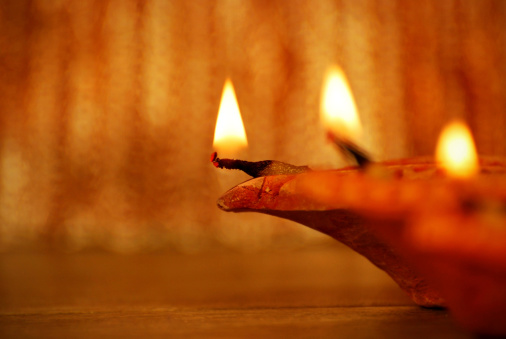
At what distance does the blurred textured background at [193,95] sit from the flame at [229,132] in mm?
1134

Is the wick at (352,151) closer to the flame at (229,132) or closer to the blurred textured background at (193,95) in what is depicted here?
the flame at (229,132)

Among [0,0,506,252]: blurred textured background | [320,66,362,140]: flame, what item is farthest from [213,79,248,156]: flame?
[0,0,506,252]: blurred textured background

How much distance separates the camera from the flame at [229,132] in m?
0.33

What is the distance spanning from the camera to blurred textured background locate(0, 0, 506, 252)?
1.48m

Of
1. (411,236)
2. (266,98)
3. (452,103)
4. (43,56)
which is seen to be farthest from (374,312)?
(43,56)

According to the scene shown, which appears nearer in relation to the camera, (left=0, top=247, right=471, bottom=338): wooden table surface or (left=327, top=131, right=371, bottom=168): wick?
(left=327, top=131, right=371, bottom=168): wick

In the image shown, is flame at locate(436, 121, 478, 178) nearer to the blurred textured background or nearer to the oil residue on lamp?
the oil residue on lamp

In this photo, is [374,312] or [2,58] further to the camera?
[2,58]

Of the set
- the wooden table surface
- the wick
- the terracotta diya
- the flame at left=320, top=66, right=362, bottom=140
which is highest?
the flame at left=320, top=66, right=362, bottom=140

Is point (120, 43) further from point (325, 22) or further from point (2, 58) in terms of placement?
point (325, 22)

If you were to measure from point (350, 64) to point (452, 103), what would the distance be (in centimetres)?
33

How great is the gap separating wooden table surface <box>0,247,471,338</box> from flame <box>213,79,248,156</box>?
0.11 metres

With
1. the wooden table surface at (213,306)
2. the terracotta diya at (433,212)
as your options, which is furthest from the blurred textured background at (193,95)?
the terracotta diya at (433,212)

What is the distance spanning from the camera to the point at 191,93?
5.04 feet
